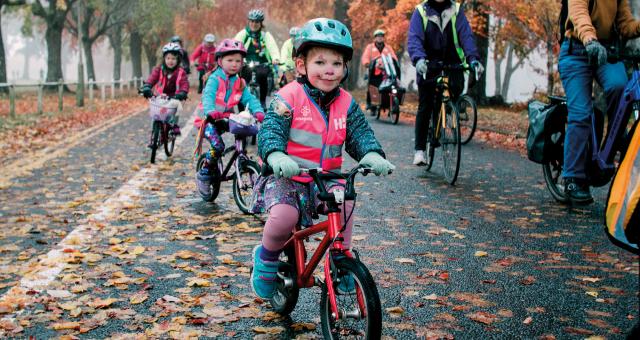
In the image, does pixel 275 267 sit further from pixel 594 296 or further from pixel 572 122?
pixel 572 122

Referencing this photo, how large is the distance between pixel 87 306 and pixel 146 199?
3734 mm

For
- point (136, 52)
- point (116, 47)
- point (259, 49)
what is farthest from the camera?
point (116, 47)

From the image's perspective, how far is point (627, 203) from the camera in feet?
8.46

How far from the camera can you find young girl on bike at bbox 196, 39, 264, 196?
7.90 m

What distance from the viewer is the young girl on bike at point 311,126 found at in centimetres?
394

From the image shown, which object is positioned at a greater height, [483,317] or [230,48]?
[230,48]

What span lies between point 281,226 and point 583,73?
12.8 ft

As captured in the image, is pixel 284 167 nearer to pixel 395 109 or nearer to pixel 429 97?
pixel 429 97

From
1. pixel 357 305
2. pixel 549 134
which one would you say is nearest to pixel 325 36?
pixel 357 305

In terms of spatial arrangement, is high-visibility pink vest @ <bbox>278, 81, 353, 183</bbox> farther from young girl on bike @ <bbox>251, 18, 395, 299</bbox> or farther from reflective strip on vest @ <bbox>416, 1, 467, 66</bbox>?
reflective strip on vest @ <bbox>416, 1, 467, 66</bbox>

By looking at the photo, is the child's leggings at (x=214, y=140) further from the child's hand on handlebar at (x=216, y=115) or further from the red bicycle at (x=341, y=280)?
the red bicycle at (x=341, y=280)

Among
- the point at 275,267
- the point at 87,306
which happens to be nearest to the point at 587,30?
the point at 275,267

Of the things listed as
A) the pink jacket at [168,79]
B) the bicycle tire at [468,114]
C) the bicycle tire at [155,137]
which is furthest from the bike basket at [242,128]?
the bicycle tire at [468,114]

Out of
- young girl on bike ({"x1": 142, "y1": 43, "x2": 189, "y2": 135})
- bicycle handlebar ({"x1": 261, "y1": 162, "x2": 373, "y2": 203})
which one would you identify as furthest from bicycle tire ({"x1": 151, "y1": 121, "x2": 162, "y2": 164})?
bicycle handlebar ({"x1": 261, "y1": 162, "x2": 373, "y2": 203})
